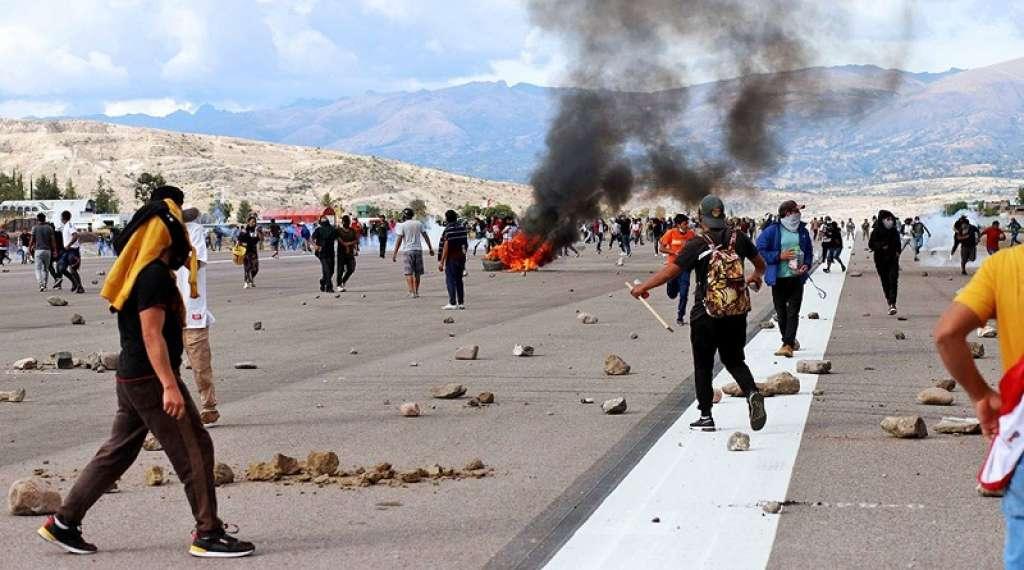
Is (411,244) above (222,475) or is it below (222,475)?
above

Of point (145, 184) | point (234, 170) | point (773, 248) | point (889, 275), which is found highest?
point (234, 170)

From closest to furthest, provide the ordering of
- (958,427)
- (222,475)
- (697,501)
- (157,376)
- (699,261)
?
1. (157,376)
2. (697,501)
3. (222,475)
4. (958,427)
5. (699,261)

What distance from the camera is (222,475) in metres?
8.16

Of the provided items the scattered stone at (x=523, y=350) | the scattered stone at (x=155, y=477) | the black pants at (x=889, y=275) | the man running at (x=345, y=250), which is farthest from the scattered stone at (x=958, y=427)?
the man running at (x=345, y=250)

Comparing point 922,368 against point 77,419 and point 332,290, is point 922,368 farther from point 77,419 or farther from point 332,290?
point 332,290

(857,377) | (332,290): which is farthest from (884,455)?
(332,290)

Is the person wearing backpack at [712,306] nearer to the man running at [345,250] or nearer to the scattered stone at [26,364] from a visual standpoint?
the scattered stone at [26,364]

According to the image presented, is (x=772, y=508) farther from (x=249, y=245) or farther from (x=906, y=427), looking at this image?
(x=249, y=245)

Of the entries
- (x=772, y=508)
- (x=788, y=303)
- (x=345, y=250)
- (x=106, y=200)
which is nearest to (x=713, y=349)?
(x=772, y=508)

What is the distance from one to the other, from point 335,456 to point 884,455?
10.8ft

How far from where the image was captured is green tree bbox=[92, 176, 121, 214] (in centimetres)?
13450

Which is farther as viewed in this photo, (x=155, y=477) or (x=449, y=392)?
(x=449, y=392)

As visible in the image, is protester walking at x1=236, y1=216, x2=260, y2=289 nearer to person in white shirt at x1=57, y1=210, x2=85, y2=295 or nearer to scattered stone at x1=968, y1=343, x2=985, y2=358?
person in white shirt at x1=57, y1=210, x2=85, y2=295

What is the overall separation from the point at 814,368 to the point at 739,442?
174 inches
